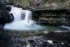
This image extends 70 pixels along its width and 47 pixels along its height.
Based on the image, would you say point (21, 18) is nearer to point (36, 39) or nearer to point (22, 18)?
point (22, 18)

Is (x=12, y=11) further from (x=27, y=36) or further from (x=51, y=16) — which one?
(x=27, y=36)

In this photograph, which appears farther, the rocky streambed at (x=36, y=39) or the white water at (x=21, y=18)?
the white water at (x=21, y=18)

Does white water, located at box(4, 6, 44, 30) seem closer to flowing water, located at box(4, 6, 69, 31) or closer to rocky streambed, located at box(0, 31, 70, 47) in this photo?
flowing water, located at box(4, 6, 69, 31)

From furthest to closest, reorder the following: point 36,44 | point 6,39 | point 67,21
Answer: point 67,21, point 6,39, point 36,44

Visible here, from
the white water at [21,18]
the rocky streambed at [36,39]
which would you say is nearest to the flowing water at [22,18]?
the white water at [21,18]

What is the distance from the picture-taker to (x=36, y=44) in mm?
12617

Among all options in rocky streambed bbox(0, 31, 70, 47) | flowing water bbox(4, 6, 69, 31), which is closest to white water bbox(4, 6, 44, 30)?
flowing water bbox(4, 6, 69, 31)

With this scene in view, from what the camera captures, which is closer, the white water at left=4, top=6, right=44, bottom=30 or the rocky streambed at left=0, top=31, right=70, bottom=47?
the rocky streambed at left=0, top=31, right=70, bottom=47

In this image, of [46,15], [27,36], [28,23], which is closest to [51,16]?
[46,15]

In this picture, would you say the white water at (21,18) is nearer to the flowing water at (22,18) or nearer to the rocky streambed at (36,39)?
the flowing water at (22,18)

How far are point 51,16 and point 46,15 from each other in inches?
18.3

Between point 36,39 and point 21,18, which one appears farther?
point 21,18

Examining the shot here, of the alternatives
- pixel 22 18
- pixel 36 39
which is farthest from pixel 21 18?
pixel 36 39

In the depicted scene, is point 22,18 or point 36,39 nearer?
point 36,39
